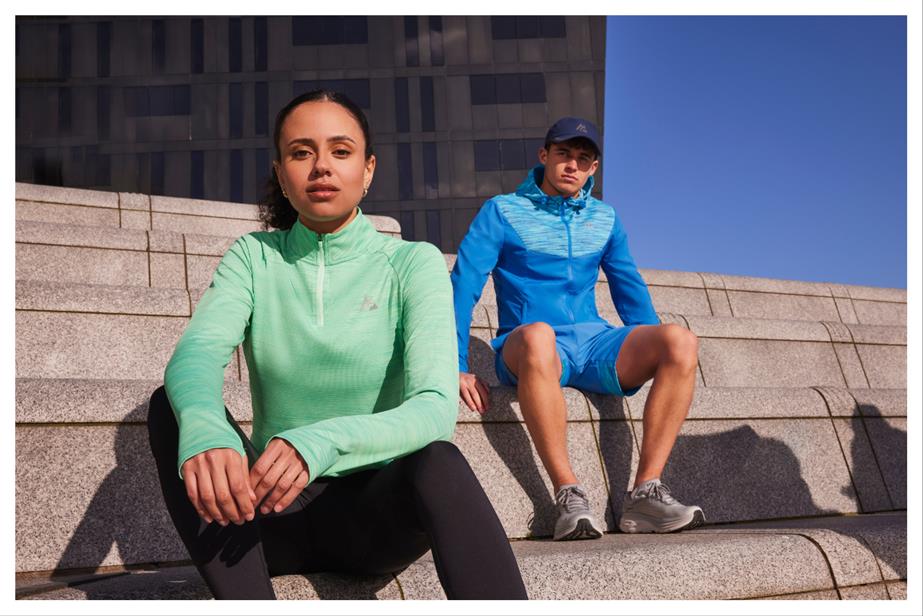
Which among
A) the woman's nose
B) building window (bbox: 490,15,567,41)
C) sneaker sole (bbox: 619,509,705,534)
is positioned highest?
building window (bbox: 490,15,567,41)

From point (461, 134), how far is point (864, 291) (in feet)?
98.6

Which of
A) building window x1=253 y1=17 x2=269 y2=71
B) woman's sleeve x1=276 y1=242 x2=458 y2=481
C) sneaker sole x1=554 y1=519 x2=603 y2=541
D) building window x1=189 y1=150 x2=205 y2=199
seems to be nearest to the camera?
woman's sleeve x1=276 y1=242 x2=458 y2=481

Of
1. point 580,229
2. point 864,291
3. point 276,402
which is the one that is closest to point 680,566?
point 276,402

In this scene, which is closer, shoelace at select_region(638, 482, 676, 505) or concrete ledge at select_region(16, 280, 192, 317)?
shoelace at select_region(638, 482, 676, 505)

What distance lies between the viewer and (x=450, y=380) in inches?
89.9

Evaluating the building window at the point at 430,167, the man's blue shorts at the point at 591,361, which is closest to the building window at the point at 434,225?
the building window at the point at 430,167

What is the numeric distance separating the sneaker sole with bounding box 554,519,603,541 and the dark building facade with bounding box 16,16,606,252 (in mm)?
34762

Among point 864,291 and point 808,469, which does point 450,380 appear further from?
point 864,291

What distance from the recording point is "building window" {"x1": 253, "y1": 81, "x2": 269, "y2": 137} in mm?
38531

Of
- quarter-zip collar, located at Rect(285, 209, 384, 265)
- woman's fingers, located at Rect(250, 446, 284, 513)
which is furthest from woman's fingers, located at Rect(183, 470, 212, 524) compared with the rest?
quarter-zip collar, located at Rect(285, 209, 384, 265)

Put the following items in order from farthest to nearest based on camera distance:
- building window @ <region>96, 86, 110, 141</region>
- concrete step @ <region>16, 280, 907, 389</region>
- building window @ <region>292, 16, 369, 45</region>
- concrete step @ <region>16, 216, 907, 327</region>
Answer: building window @ <region>292, 16, 369, 45</region>, building window @ <region>96, 86, 110, 141</region>, concrete step @ <region>16, 216, 907, 327</region>, concrete step @ <region>16, 280, 907, 389</region>

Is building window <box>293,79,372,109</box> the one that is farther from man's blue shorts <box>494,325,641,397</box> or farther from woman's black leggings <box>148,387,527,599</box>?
woman's black leggings <box>148,387,527,599</box>

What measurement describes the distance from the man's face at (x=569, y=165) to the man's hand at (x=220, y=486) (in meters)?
2.84

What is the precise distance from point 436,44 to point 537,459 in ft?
125
